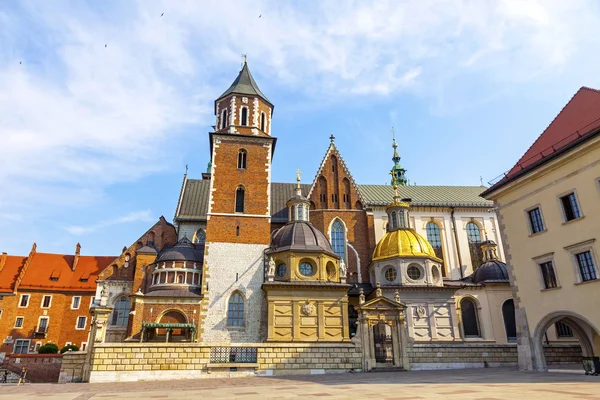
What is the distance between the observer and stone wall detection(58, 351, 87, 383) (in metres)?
20.9

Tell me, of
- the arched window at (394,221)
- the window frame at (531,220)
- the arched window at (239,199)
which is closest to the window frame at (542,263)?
the window frame at (531,220)

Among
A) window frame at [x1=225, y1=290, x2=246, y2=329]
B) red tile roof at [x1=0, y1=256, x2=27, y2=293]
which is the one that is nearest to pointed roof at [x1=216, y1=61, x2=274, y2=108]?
window frame at [x1=225, y1=290, x2=246, y2=329]

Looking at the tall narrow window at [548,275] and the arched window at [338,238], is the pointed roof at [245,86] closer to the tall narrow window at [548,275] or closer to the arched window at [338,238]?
the arched window at [338,238]

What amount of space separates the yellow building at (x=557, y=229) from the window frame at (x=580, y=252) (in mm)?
39

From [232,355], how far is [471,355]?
564 inches

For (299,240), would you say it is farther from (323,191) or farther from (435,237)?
(435,237)

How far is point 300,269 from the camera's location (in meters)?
30.5

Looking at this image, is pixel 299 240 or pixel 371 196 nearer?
pixel 299 240

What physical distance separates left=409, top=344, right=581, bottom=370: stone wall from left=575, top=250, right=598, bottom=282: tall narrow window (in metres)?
8.39

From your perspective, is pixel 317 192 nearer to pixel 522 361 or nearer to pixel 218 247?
pixel 218 247

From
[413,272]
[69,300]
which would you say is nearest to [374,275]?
[413,272]

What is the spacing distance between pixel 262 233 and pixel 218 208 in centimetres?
424

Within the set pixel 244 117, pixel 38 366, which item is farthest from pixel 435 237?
pixel 38 366

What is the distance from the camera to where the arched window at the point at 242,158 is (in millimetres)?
35438
